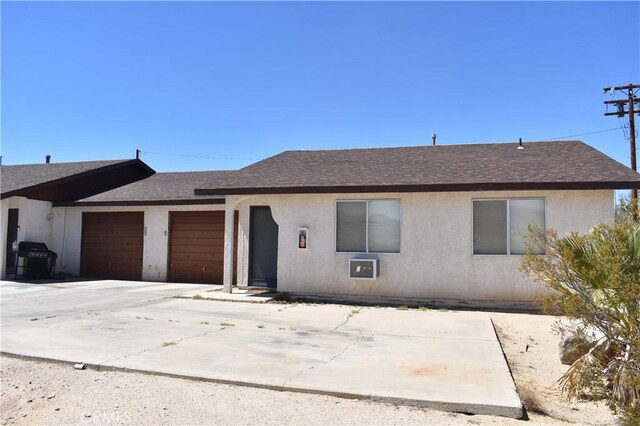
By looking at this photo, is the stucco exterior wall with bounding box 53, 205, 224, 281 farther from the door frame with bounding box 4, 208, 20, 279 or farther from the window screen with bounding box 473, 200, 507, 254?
the window screen with bounding box 473, 200, 507, 254

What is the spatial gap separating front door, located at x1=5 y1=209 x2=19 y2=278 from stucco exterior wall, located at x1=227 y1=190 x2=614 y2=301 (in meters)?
11.1

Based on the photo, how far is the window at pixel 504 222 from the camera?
1123 centimetres

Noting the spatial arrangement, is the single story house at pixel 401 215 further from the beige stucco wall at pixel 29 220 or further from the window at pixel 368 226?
the beige stucco wall at pixel 29 220

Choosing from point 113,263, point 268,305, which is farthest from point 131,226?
point 268,305

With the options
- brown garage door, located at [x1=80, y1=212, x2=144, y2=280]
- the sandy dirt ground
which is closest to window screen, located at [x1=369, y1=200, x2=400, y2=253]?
the sandy dirt ground

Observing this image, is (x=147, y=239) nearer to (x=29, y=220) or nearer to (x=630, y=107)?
A: (x=29, y=220)

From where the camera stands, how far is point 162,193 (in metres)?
17.9

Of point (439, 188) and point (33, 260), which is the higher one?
point (439, 188)

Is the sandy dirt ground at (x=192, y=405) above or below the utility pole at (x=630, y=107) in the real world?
below

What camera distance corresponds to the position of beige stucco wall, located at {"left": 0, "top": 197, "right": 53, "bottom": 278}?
672 inches

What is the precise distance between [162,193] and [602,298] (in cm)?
1559

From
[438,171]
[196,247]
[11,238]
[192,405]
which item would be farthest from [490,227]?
[11,238]

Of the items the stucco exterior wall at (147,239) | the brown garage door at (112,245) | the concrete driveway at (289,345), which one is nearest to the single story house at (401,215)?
the stucco exterior wall at (147,239)

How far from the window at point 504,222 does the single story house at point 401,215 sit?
0.9 inches
